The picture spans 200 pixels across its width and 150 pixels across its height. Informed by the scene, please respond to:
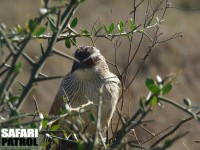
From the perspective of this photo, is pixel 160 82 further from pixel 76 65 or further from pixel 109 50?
pixel 109 50

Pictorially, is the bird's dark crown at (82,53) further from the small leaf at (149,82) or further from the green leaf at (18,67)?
the green leaf at (18,67)

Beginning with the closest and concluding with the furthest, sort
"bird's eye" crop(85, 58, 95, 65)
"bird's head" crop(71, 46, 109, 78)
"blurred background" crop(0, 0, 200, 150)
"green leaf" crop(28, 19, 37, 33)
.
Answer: "green leaf" crop(28, 19, 37, 33) < "bird's head" crop(71, 46, 109, 78) < "bird's eye" crop(85, 58, 95, 65) < "blurred background" crop(0, 0, 200, 150)

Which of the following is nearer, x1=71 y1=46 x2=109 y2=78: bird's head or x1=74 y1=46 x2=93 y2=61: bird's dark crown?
x1=74 y1=46 x2=93 y2=61: bird's dark crown

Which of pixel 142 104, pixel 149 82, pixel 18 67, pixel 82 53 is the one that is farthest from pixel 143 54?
pixel 18 67

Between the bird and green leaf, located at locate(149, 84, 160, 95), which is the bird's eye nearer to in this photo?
the bird

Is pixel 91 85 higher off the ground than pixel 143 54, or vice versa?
pixel 143 54

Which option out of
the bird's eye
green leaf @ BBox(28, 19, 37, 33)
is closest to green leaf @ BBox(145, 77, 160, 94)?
green leaf @ BBox(28, 19, 37, 33)

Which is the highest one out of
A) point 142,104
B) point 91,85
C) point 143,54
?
point 143,54

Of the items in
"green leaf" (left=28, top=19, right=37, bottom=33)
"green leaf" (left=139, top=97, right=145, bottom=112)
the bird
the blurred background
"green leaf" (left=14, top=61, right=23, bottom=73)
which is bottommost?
"green leaf" (left=139, top=97, right=145, bottom=112)

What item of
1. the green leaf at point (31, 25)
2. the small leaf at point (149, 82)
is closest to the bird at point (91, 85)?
the small leaf at point (149, 82)

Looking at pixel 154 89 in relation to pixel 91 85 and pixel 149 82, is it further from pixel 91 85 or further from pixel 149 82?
pixel 91 85

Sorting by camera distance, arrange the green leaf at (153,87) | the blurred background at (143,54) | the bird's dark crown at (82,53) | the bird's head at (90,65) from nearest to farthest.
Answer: the green leaf at (153,87) < the bird's dark crown at (82,53) < the bird's head at (90,65) < the blurred background at (143,54)

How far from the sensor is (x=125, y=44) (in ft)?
54.2

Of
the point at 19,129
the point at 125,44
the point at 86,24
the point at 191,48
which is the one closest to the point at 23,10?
the point at 86,24
